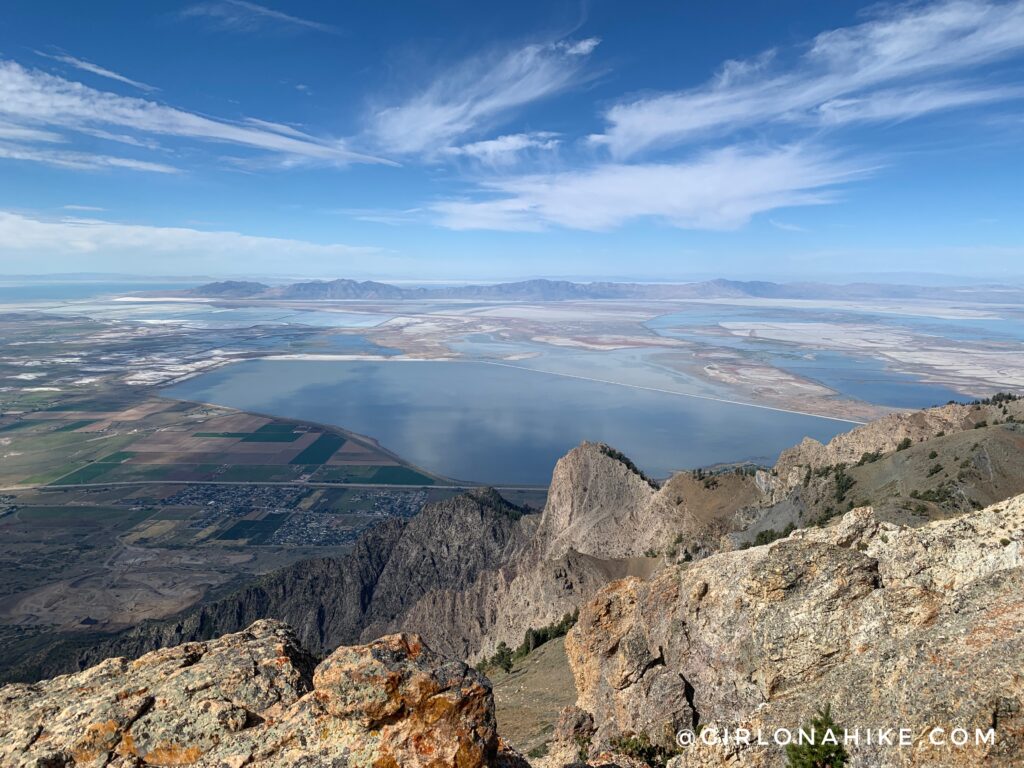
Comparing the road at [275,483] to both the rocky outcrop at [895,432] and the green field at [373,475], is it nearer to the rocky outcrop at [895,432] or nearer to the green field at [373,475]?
the green field at [373,475]

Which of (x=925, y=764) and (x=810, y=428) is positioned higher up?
(x=925, y=764)

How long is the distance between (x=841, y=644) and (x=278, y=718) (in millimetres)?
10222

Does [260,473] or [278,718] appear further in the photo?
[260,473]

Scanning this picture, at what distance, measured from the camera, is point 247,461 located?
4090 inches

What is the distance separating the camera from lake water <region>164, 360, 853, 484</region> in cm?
10138

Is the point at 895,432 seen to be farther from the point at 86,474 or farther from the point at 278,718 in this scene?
the point at 86,474

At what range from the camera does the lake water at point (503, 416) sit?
10138 cm

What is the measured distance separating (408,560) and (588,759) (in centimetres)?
4177

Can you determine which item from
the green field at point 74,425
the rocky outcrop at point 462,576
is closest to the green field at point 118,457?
the green field at point 74,425

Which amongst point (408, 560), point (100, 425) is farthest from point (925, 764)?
point (100, 425)

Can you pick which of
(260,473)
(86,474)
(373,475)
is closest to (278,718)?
(373,475)

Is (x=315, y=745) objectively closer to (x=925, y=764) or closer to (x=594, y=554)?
(x=925, y=764)

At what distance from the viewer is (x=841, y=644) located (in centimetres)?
1162

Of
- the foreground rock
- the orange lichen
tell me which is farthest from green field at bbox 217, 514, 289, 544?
the orange lichen
